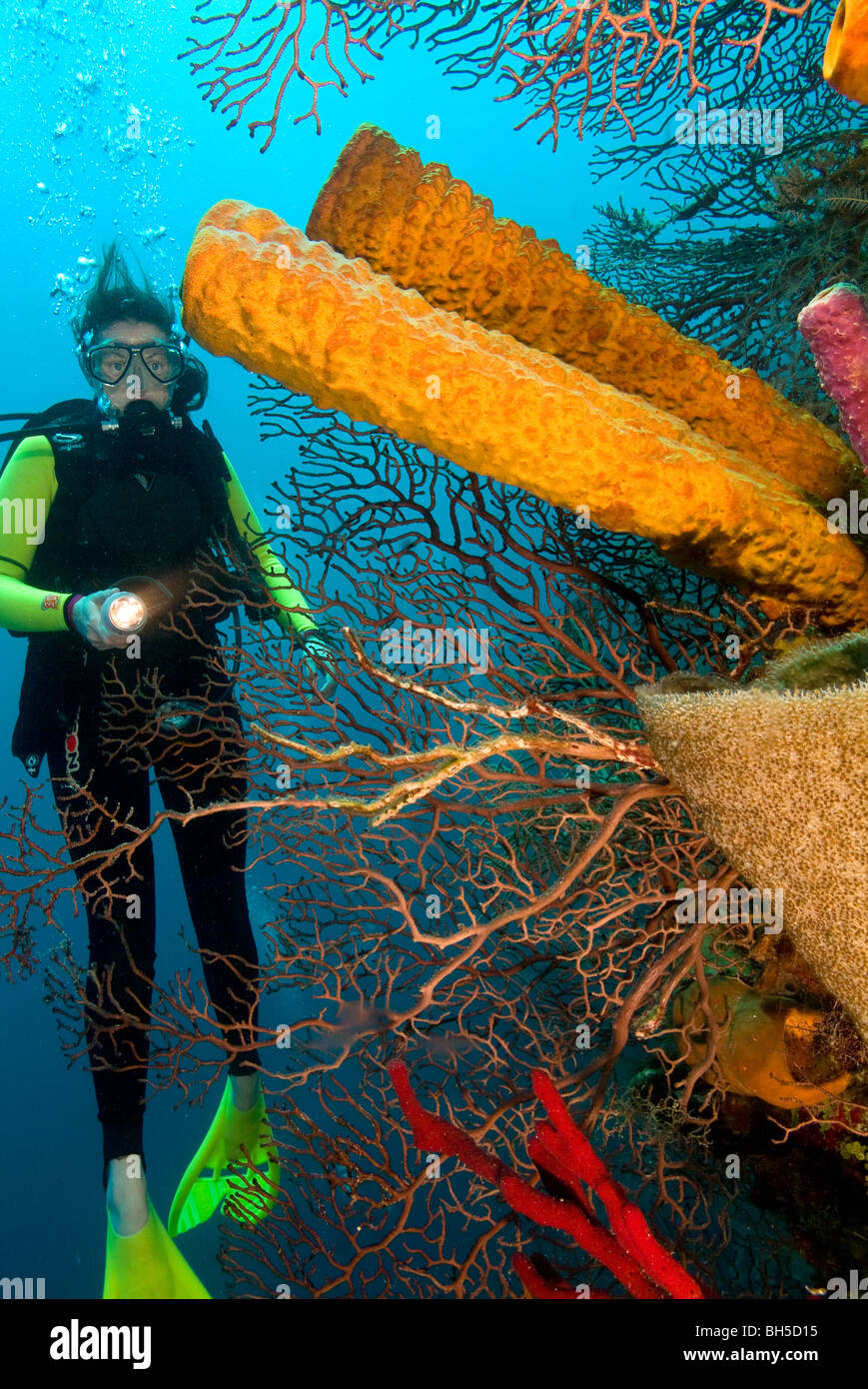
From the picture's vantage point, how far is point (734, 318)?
480 centimetres

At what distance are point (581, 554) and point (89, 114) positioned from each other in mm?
43563

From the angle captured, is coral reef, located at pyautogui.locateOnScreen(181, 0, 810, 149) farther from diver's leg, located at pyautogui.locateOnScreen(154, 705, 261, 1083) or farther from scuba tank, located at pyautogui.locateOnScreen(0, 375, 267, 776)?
diver's leg, located at pyautogui.locateOnScreen(154, 705, 261, 1083)

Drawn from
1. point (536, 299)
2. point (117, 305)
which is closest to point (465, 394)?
point (536, 299)

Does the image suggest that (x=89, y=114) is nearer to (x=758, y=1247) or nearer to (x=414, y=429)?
(x=414, y=429)

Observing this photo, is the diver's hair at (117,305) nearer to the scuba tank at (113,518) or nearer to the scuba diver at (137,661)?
the scuba diver at (137,661)

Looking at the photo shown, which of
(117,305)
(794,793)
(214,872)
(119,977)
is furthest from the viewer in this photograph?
(117,305)

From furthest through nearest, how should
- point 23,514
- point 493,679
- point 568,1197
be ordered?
point 23,514, point 493,679, point 568,1197

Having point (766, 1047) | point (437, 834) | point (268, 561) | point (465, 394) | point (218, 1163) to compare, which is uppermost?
point (268, 561)

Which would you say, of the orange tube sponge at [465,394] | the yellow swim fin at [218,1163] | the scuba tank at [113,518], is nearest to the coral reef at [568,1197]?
the orange tube sponge at [465,394]

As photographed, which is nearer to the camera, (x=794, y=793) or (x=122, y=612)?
(x=794, y=793)

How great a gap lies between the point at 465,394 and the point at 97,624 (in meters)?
2.16

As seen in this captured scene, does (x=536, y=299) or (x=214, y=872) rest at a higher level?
(x=536, y=299)

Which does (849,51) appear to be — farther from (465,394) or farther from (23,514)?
(23,514)

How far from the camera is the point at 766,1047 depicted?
11.2 ft
